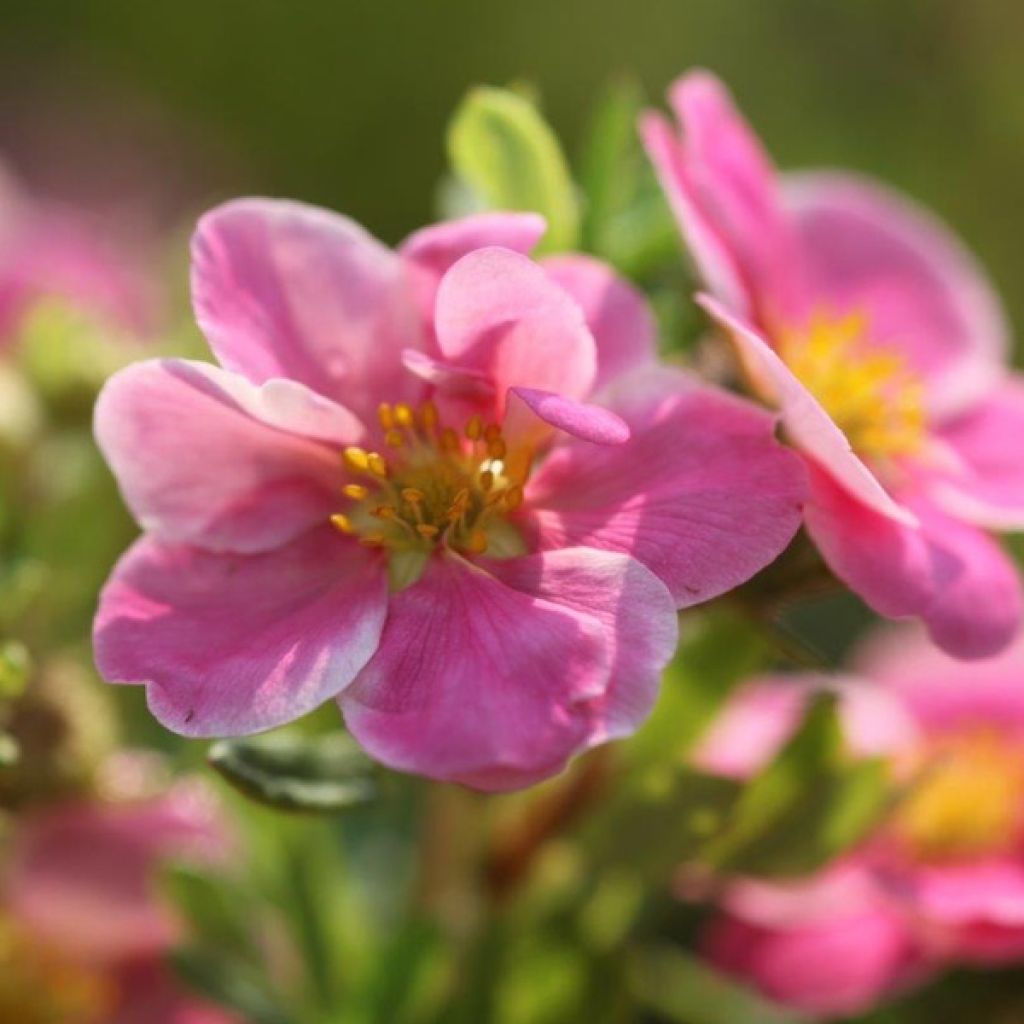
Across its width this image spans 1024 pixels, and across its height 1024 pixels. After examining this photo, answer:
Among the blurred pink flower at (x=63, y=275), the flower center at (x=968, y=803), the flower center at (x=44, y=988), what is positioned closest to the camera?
the flower center at (x=44, y=988)

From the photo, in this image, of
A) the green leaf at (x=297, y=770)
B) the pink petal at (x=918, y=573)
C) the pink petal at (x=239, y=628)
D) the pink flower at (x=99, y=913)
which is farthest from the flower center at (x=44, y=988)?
the pink petal at (x=918, y=573)

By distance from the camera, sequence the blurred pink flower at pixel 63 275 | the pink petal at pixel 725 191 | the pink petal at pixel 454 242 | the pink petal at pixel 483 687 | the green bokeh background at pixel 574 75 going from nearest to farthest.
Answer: the pink petal at pixel 483 687 < the pink petal at pixel 454 242 < the pink petal at pixel 725 191 < the blurred pink flower at pixel 63 275 < the green bokeh background at pixel 574 75

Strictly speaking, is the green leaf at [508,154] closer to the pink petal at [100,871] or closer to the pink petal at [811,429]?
the pink petal at [811,429]

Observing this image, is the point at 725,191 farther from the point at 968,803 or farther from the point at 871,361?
the point at 968,803

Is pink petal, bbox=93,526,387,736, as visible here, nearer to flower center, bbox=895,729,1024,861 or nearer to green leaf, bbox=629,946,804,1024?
green leaf, bbox=629,946,804,1024

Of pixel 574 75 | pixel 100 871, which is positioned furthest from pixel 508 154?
pixel 574 75

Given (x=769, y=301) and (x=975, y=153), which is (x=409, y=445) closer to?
(x=769, y=301)
